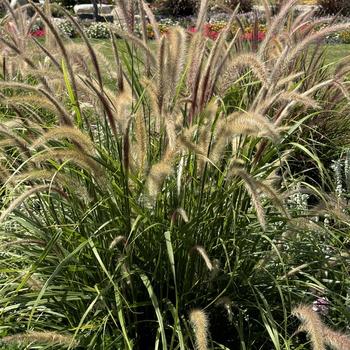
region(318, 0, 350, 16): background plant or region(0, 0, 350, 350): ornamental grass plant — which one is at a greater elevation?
region(0, 0, 350, 350): ornamental grass plant

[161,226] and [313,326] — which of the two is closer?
[313,326]

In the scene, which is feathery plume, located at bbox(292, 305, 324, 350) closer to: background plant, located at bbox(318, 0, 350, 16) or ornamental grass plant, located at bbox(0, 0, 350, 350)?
ornamental grass plant, located at bbox(0, 0, 350, 350)

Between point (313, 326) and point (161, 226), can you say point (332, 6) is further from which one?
point (313, 326)

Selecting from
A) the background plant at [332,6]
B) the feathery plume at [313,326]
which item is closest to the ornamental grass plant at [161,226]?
the feathery plume at [313,326]

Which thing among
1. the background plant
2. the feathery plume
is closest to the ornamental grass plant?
the feathery plume

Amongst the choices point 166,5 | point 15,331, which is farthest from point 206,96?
point 166,5

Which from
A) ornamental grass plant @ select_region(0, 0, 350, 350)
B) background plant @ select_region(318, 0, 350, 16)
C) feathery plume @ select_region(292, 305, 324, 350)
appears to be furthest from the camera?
background plant @ select_region(318, 0, 350, 16)

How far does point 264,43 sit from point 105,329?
143 cm

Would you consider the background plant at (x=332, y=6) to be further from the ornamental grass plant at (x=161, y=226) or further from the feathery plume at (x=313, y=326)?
the feathery plume at (x=313, y=326)

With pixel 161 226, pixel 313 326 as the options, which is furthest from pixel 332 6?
pixel 313 326

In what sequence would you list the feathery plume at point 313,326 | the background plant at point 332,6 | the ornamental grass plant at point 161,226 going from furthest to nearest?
the background plant at point 332,6
the ornamental grass plant at point 161,226
the feathery plume at point 313,326

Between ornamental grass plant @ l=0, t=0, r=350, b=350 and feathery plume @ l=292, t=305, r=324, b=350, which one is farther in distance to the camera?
ornamental grass plant @ l=0, t=0, r=350, b=350

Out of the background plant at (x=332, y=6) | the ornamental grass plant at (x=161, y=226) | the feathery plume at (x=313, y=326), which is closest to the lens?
the feathery plume at (x=313, y=326)

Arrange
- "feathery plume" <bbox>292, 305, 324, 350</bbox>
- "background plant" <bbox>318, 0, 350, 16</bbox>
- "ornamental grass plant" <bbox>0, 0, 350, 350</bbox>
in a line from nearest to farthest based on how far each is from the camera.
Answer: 1. "feathery plume" <bbox>292, 305, 324, 350</bbox>
2. "ornamental grass plant" <bbox>0, 0, 350, 350</bbox>
3. "background plant" <bbox>318, 0, 350, 16</bbox>
